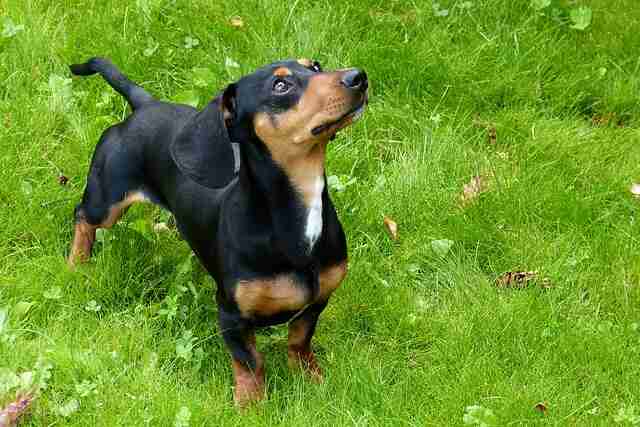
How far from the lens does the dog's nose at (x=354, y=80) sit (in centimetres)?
319

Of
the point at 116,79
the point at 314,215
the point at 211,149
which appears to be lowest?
the point at 116,79

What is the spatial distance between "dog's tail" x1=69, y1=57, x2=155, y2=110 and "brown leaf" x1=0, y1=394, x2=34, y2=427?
1.47 metres

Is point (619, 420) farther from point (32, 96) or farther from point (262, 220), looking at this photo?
point (32, 96)

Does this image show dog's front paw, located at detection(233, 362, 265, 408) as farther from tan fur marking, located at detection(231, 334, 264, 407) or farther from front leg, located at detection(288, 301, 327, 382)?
front leg, located at detection(288, 301, 327, 382)

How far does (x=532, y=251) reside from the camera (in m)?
4.55

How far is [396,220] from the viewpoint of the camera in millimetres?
4777

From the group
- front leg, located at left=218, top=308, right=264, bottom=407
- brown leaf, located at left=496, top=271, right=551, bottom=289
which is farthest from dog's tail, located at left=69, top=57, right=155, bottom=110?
brown leaf, located at left=496, top=271, right=551, bottom=289

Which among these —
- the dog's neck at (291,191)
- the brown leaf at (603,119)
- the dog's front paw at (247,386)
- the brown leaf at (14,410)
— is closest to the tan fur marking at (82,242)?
the brown leaf at (14,410)

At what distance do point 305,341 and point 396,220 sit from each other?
109cm

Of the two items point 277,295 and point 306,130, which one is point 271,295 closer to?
point 277,295

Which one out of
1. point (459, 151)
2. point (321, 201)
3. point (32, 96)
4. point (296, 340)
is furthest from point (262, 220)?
point (32, 96)

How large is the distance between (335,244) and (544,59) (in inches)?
99.7

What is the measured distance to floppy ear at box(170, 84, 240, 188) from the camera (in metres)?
3.38

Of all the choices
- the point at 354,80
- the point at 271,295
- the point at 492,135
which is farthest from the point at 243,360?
the point at 492,135
